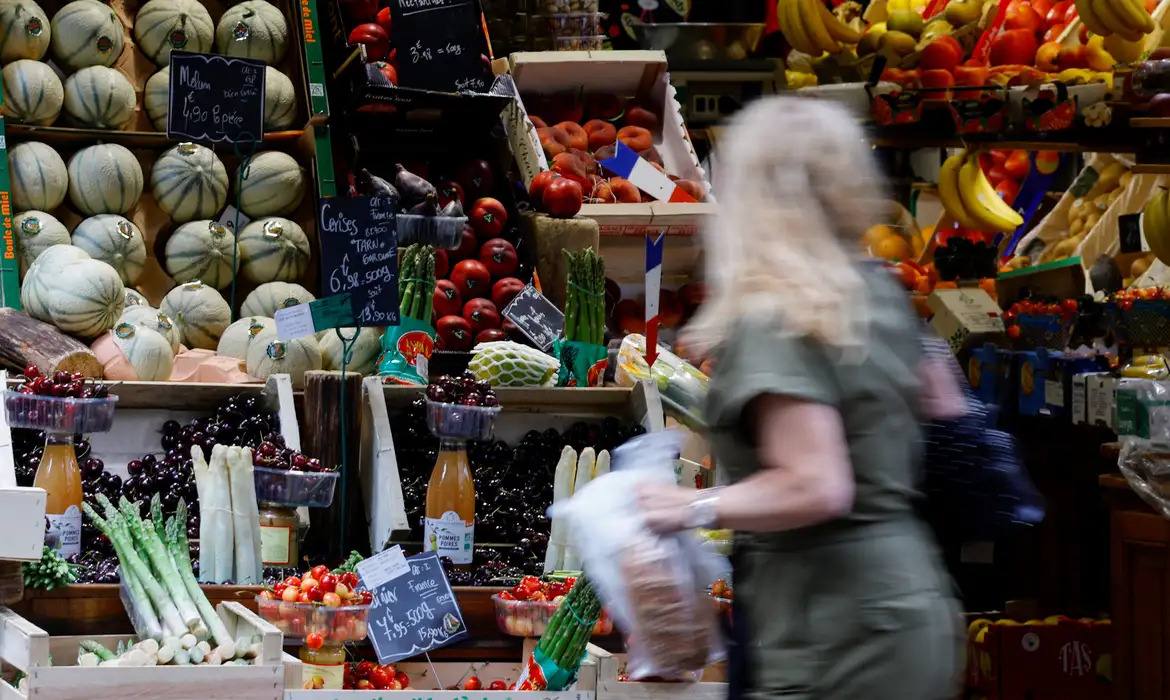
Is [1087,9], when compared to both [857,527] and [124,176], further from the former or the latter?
[857,527]

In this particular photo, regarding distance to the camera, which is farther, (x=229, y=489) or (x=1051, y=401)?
(x=1051, y=401)

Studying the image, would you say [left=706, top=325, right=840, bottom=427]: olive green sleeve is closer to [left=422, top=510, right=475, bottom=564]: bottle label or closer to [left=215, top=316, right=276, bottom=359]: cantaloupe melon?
[left=422, top=510, right=475, bottom=564]: bottle label

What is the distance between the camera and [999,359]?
18.3ft

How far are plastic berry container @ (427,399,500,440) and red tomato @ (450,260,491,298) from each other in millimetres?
1281

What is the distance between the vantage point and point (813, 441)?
167 cm

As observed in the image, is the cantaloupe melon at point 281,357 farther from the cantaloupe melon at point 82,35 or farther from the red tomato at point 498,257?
the cantaloupe melon at point 82,35

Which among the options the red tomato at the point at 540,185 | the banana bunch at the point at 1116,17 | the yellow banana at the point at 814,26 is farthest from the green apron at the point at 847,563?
the yellow banana at the point at 814,26

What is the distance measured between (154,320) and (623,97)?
248 centimetres

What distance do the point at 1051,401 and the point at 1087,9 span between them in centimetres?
160

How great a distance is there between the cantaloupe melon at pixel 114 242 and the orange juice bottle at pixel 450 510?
1.70 metres

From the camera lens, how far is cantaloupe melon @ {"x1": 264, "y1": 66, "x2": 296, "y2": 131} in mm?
4715

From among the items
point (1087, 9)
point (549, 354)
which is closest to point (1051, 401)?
point (1087, 9)

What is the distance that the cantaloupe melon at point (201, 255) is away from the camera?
176 inches

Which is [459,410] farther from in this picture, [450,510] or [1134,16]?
[1134,16]
